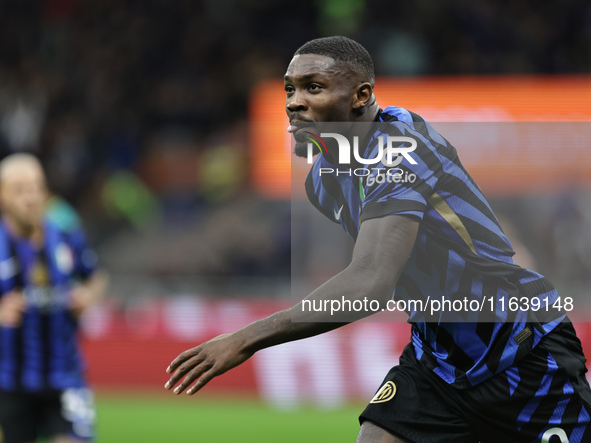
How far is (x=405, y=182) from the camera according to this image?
129 inches

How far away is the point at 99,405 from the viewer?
1100 centimetres

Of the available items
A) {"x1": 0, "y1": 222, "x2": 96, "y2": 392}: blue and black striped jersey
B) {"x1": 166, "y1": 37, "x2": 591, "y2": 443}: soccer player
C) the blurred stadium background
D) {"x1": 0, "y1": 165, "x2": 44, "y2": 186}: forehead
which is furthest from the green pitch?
{"x1": 166, "y1": 37, "x2": 591, "y2": 443}: soccer player

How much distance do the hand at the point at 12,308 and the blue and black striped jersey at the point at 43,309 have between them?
3 centimetres

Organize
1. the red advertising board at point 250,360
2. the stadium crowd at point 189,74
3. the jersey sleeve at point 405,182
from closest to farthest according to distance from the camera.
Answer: the jersey sleeve at point 405,182 → the red advertising board at point 250,360 → the stadium crowd at point 189,74

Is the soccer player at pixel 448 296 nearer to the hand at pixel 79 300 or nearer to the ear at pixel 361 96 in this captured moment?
the ear at pixel 361 96

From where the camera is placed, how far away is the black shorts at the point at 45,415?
6.11 m

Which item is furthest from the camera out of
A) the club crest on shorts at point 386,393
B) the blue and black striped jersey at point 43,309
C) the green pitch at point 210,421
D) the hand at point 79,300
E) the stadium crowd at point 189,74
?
the stadium crowd at point 189,74

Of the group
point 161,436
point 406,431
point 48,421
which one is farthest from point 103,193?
point 406,431

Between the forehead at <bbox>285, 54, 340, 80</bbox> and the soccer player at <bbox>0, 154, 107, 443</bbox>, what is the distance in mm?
3348

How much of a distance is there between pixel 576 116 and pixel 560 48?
2428 mm

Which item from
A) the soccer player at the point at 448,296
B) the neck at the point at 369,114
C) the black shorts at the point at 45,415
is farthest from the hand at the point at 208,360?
the black shorts at the point at 45,415

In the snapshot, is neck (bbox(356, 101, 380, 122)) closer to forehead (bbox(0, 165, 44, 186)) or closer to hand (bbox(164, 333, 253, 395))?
hand (bbox(164, 333, 253, 395))

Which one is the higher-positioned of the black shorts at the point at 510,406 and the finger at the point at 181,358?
the finger at the point at 181,358

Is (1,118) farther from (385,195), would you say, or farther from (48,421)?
(385,195)
